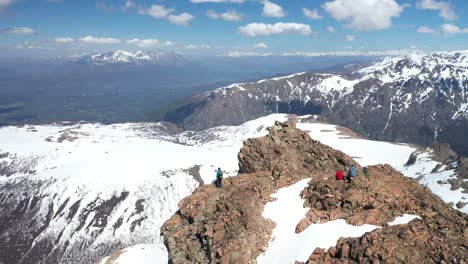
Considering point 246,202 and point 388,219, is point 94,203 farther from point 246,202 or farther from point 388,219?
point 388,219

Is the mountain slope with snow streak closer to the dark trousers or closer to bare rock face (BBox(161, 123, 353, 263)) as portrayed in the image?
bare rock face (BBox(161, 123, 353, 263))

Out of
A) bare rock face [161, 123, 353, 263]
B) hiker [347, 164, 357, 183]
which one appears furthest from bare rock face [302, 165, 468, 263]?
bare rock face [161, 123, 353, 263]

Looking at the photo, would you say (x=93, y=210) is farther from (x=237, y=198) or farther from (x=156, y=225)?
(x=237, y=198)

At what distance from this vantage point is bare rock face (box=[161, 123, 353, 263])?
33594 millimetres

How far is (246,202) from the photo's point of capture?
37.2 m

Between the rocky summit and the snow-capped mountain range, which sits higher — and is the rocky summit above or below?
above

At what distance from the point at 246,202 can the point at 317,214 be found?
22.7 feet

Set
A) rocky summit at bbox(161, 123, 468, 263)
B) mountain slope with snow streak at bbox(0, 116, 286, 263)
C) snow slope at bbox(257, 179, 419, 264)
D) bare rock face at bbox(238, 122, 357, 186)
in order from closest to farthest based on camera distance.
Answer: rocky summit at bbox(161, 123, 468, 263) → snow slope at bbox(257, 179, 419, 264) → bare rock face at bbox(238, 122, 357, 186) → mountain slope with snow streak at bbox(0, 116, 286, 263)

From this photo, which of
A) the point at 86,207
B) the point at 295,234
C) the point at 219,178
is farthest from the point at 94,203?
the point at 295,234

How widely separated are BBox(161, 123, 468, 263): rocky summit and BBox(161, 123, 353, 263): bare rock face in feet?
0.28

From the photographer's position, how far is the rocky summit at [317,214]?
26000 millimetres

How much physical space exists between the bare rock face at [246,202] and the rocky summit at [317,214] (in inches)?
3.3

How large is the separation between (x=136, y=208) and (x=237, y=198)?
13635 centimetres

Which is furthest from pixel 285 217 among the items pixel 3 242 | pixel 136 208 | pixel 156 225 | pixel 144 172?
pixel 144 172
